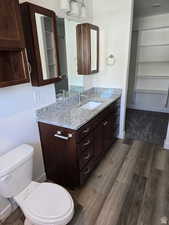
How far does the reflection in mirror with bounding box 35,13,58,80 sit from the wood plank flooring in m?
1.49

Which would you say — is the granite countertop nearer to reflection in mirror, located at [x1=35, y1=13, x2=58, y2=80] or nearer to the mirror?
the mirror

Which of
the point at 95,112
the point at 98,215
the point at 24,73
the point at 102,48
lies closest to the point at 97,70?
the point at 102,48

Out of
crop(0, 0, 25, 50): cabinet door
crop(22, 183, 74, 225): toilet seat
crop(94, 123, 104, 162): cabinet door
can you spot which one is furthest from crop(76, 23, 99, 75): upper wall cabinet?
crop(22, 183, 74, 225): toilet seat

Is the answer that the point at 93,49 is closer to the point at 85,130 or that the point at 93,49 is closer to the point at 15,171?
the point at 85,130

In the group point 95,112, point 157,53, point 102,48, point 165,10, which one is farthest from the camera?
point 157,53

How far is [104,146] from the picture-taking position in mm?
2297

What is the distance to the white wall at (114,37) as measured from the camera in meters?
2.32

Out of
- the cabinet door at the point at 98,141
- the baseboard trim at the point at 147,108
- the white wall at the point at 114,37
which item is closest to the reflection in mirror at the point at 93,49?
the white wall at the point at 114,37

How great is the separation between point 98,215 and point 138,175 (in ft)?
2.67

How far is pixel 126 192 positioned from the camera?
5.98ft

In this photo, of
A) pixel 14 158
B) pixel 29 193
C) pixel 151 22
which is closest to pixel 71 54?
pixel 14 158

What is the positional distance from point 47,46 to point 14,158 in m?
1.19

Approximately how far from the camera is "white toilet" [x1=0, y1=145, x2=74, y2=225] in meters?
1.12

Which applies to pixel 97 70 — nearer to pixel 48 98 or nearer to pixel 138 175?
pixel 48 98
